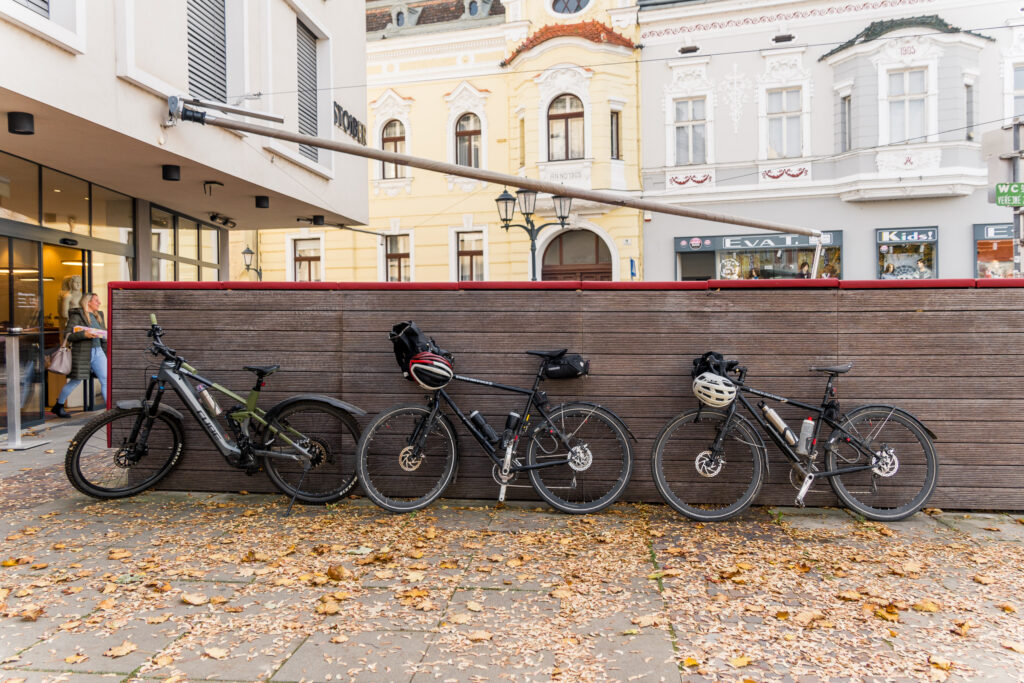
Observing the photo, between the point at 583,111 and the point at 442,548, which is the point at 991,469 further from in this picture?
the point at 583,111

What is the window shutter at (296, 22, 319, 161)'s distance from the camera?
489 inches

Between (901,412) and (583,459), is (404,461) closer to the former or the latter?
(583,459)

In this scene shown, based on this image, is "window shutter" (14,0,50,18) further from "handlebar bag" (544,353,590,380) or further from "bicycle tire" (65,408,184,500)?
"handlebar bag" (544,353,590,380)

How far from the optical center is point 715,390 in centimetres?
445

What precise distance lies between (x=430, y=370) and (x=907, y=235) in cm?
1834

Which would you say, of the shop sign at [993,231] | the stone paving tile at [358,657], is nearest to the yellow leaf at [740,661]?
the stone paving tile at [358,657]

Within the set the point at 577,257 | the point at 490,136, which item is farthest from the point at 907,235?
the point at 490,136

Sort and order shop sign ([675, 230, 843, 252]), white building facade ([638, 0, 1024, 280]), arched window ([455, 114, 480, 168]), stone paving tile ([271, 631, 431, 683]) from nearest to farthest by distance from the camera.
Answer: stone paving tile ([271, 631, 431, 683]) → white building facade ([638, 0, 1024, 280]) → shop sign ([675, 230, 843, 252]) → arched window ([455, 114, 480, 168])

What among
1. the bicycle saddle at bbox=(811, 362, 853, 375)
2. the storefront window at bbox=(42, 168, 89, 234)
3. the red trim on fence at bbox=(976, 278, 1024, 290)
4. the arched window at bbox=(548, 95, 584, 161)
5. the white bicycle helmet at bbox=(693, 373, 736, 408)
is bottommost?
the white bicycle helmet at bbox=(693, 373, 736, 408)

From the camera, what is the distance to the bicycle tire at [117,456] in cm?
493

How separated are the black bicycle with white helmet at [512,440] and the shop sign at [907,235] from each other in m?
17.4

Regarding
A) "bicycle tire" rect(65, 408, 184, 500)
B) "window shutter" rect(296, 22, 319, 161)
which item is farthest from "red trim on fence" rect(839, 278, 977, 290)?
"window shutter" rect(296, 22, 319, 161)

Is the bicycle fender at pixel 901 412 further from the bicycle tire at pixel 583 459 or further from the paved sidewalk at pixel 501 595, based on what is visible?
the bicycle tire at pixel 583 459

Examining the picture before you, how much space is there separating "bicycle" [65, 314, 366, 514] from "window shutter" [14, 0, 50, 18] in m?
3.94
